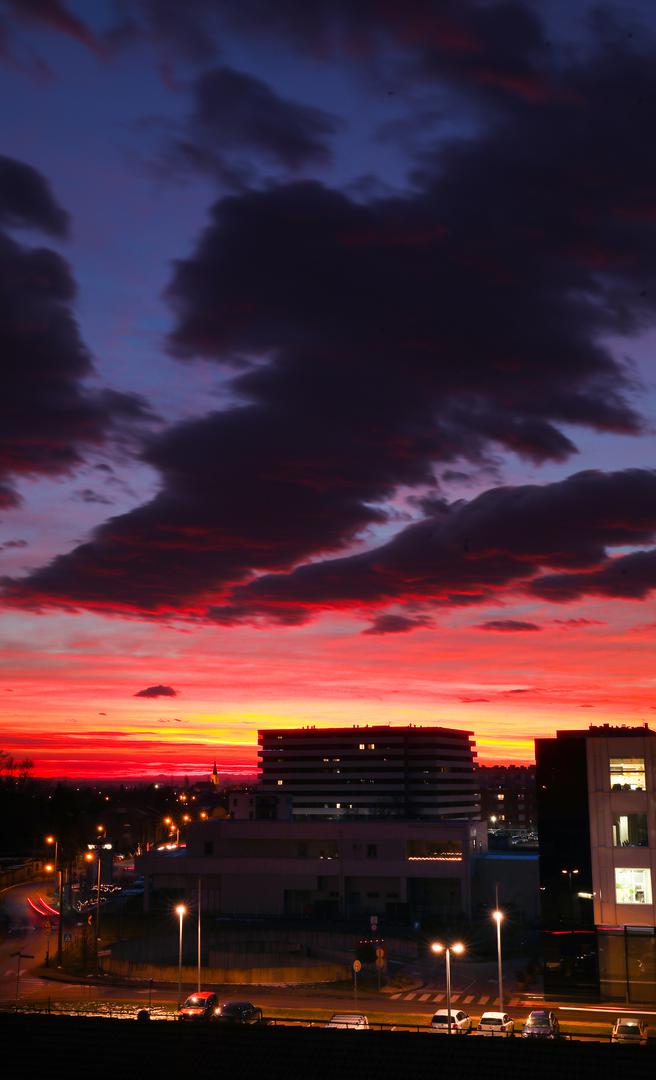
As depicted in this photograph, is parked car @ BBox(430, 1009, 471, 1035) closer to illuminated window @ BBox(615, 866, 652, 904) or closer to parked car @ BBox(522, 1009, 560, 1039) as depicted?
parked car @ BBox(522, 1009, 560, 1039)

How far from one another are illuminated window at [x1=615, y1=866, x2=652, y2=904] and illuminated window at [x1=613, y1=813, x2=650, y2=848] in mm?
1415

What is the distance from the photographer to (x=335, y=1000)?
59250 millimetres

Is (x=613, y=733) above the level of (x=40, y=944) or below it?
above

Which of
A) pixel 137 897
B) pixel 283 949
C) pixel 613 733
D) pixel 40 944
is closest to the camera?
pixel 613 733

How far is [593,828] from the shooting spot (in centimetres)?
6272

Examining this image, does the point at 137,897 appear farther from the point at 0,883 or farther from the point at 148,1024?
the point at 148,1024

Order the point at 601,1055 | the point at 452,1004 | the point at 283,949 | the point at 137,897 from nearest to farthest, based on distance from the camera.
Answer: the point at 601,1055 < the point at 452,1004 < the point at 283,949 < the point at 137,897

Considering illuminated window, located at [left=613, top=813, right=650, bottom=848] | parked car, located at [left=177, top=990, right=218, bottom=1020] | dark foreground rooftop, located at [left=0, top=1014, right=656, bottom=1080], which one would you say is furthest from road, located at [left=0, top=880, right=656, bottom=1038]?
dark foreground rooftop, located at [left=0, top=1014, right=656, bottom=1080]

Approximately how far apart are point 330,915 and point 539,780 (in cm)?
4248

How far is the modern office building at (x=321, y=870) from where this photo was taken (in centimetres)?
10006

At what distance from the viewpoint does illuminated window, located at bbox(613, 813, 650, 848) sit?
6197cm

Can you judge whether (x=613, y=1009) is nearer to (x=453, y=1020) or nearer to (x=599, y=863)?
(x=599, y=863)

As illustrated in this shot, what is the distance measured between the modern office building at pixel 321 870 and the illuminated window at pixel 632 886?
130 ft

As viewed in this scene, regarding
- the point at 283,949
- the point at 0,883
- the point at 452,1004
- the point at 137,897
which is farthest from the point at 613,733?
the point at 0,883
